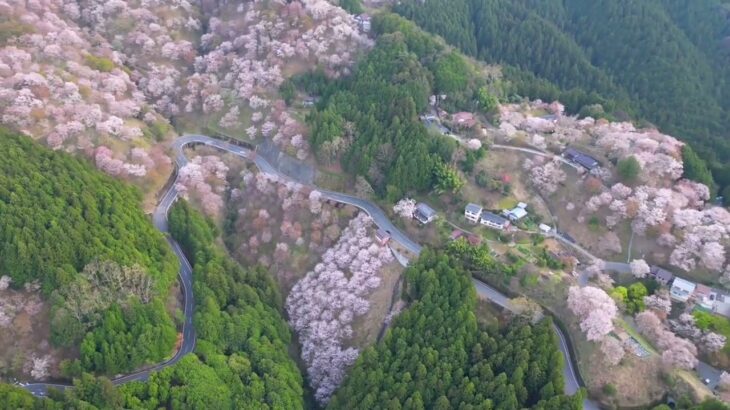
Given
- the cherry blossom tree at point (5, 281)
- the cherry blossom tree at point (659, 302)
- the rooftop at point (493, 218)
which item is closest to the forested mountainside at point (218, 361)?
the cherry blossom tree at point (5, 281)

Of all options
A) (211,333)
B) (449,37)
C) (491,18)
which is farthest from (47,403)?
(491,18)

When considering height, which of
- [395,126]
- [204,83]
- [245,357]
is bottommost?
[245,357]

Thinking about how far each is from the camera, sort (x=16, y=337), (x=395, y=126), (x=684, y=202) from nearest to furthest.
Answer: (x=16, y=337) < (x=684, y=202) < (x=395, y=126)

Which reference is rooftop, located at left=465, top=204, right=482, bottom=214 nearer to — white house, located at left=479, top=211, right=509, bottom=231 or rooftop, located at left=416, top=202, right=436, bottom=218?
white house, located at left=479, top=211, right=509, bottom=231

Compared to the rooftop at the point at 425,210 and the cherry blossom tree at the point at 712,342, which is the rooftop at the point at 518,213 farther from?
the cherry blossom tree at the point at 712,342

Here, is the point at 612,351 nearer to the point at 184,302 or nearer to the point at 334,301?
the point at 334,301

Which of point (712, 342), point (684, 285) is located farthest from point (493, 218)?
point (712, 342)

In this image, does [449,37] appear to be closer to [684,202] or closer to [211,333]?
[684,202]
